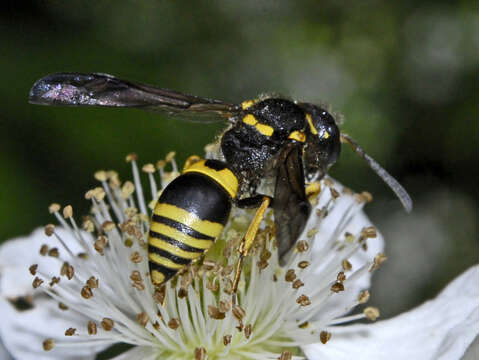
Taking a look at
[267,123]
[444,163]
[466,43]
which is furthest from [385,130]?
[267,123]

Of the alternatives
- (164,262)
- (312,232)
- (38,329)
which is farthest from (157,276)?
(38,329)

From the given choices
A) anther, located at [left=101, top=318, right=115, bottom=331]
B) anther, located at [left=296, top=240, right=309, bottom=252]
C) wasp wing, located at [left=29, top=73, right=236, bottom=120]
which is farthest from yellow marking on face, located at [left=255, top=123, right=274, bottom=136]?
anther, located at [left=101, top=318, right=115, bottom=331]

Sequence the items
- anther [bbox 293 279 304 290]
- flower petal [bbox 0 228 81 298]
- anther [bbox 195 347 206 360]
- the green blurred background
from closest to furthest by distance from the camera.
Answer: anther [bbox 195 347 206 360] → anther [bbox 293 279 304 290] → flower petal [bbox 0 228 81 298] → the green blurred background

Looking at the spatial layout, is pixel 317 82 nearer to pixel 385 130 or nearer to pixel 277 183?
pixel 385 130

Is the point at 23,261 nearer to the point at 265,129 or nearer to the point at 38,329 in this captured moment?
the point at 38,329

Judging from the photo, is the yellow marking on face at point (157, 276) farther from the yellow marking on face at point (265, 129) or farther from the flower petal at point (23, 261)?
the flower petal at point (23, 261)

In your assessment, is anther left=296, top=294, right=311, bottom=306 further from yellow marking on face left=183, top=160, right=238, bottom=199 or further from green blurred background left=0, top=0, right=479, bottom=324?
green blurred background left=0, top=0, right=479, bottom=324
